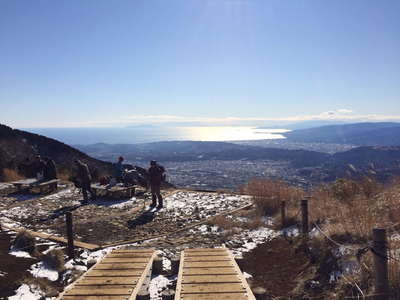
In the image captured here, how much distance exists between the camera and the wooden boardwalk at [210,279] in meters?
4.61

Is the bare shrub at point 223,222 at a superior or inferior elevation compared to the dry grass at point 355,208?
inferior

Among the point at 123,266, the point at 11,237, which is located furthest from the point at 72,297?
the point at 11,237

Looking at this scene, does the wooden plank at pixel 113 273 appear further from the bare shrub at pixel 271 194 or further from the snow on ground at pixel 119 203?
the snow on ground at pixel 119 203

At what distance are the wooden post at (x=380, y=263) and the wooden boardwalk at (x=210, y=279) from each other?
1482 millimetres

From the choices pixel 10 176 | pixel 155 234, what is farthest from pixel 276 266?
pixel 10 176

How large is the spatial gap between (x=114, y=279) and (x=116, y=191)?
374 inches

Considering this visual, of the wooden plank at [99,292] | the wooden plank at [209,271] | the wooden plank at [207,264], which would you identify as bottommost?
the wooden plank at [207,264]

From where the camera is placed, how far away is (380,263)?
3854 millimetres

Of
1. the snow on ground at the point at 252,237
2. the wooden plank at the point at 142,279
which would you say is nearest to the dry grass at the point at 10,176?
the snow on ground at the point at 252,237

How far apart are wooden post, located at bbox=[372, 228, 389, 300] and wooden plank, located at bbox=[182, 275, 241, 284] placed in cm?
188

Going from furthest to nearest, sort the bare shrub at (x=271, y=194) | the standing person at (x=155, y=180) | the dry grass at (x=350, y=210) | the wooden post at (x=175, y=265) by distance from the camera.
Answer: the standing person at (x=155, y=180) < the bare shrub at (x=271, y=194) < the wooden post at (x=175, y=265) < the dry grass at (x=350, y=210)

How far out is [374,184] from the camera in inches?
408

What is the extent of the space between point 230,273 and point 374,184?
22.6 ft

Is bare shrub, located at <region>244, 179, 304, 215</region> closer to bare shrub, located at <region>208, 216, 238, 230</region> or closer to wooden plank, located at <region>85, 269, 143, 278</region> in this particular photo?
bare shrub, located at <region>208, 216, 238, 230</region>
